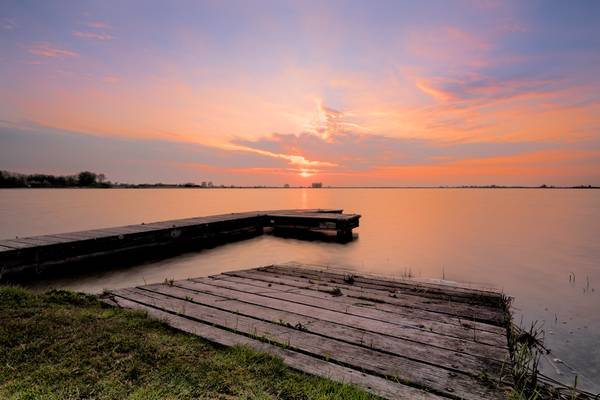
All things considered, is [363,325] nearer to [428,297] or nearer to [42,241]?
[428,297]

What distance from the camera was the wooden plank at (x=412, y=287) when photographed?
505 cm

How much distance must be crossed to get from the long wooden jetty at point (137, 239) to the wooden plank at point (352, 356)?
24.3ft

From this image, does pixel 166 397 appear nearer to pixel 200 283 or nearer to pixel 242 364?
pixel 242 364

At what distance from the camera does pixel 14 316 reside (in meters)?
3.90

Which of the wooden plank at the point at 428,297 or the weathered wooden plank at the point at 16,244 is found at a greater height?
the wooden plank at the point at 428,297

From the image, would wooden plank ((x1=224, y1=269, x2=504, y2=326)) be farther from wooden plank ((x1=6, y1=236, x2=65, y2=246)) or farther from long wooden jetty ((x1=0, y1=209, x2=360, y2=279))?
wooden plank ((x1=6, y1=236, x2=65, y2=246))

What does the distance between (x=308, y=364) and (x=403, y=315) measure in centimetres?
184

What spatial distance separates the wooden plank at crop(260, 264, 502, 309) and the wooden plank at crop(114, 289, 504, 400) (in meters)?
2.43

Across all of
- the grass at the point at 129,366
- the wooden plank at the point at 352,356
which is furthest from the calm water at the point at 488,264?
the grass at the point at 129,366

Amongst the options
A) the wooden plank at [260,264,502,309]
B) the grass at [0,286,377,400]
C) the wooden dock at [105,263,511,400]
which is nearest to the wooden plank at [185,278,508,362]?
the wooden dock at [105,263,511,400]

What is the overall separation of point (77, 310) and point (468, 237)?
24279 millimetres

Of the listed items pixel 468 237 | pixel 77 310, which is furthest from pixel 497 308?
pixel 468 237

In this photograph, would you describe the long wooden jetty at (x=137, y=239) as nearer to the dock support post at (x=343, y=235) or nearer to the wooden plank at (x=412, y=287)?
the dock support post at (x=343, y=235)

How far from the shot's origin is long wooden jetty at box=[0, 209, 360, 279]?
358 inches
